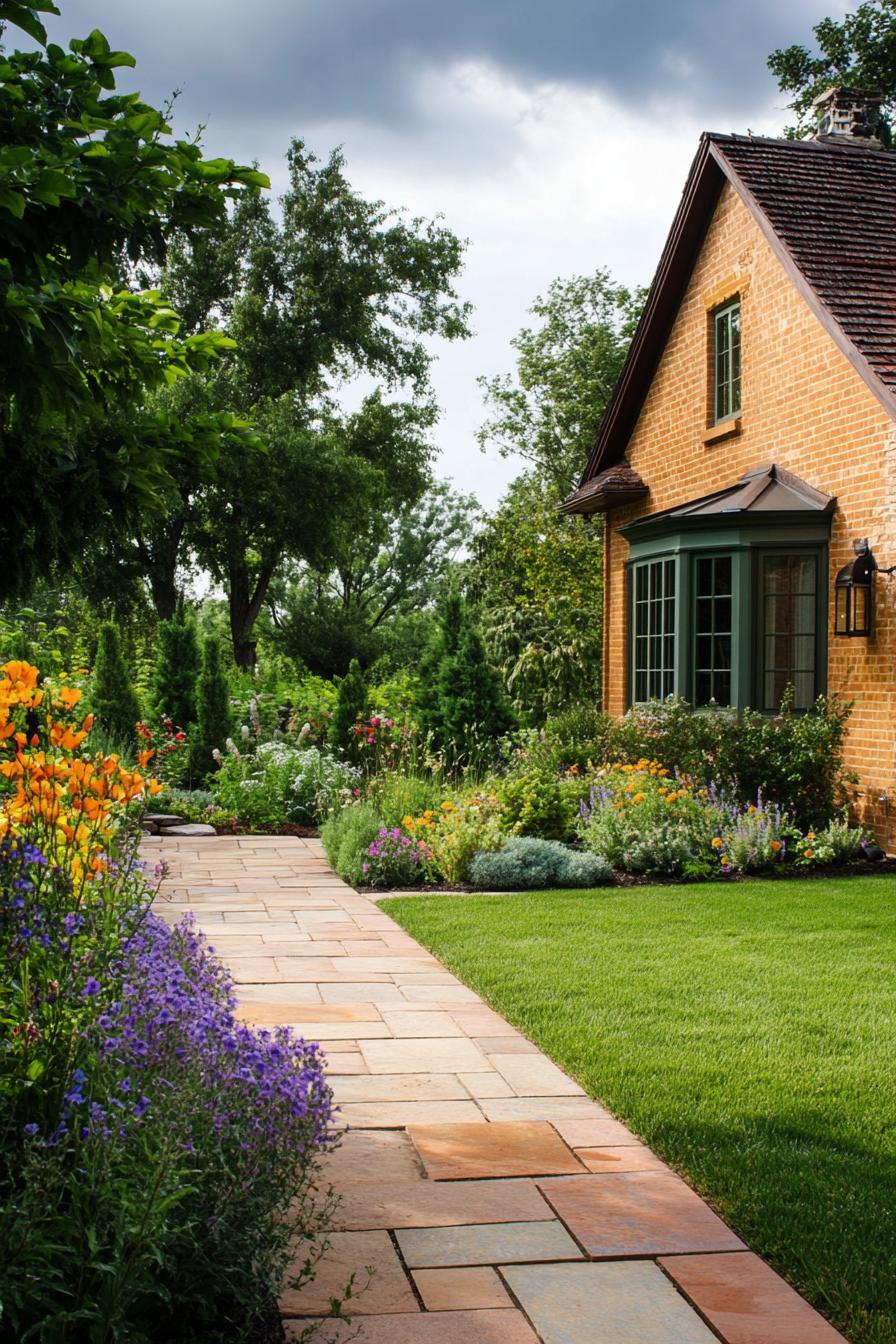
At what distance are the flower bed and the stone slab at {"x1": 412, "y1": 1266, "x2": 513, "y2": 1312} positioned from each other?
0.30 meters

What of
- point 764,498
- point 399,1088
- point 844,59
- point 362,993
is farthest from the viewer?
point 844,59

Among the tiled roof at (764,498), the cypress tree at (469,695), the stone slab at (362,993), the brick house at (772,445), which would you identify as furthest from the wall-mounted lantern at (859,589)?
the cypress tree at (469,695)

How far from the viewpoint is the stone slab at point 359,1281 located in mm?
2492

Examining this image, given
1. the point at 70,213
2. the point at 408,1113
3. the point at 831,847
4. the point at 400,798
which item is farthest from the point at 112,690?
the point at 70,213

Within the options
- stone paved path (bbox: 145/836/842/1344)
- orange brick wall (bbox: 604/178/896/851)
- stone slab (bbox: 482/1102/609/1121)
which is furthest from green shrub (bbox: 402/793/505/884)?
stone slab (bbox: 482/1102/609/1121)

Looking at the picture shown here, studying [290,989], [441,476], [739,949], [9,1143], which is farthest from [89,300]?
[441,476]

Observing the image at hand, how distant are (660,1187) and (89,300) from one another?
2794 mm

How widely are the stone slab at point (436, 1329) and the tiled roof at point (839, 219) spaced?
8370 millimetres

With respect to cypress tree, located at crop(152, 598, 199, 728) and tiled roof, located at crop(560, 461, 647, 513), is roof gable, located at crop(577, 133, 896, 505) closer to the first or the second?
tiled roof, located at crop(560, 461, 647, 513)

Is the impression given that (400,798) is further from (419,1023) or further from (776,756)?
(419,1023)

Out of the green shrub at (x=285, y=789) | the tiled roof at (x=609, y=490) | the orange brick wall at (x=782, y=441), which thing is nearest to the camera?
the orange brick wall at (x=782, y=441)

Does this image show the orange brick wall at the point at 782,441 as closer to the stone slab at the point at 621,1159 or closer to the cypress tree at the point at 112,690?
the cypress tree at the point at 112,690

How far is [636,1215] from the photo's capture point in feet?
9.80

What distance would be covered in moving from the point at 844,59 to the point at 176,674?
18.6 m
